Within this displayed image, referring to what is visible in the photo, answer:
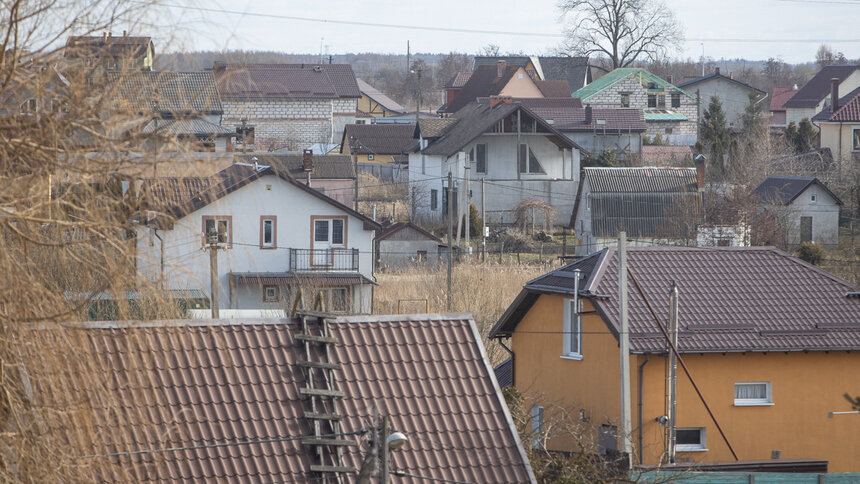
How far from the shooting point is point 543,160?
4653cm

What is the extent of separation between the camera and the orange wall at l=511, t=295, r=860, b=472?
58.8 feet

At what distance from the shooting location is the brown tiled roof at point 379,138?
60844 mm

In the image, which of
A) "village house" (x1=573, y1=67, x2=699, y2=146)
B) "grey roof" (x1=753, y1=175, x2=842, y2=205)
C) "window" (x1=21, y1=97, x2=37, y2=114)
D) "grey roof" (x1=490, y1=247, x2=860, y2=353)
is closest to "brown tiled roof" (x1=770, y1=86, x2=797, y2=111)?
"village house" (x1=573, y1=67, x2=699, y2=146)

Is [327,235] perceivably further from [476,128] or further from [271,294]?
[476,128]

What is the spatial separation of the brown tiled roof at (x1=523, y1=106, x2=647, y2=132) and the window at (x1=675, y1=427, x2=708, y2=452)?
122 ft

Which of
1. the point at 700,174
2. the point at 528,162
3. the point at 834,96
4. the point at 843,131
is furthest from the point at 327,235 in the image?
the point at 834,96

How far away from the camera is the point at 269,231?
31.7 metres

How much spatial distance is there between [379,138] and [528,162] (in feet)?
59.4

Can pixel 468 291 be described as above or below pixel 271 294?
above

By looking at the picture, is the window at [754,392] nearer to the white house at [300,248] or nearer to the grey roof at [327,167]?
the white house at [300,248]

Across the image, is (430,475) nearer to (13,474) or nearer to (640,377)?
(13,474)

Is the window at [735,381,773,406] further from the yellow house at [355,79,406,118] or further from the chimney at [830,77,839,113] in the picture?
the yellow house at [355,79,406,118]

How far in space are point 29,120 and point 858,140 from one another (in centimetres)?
5108

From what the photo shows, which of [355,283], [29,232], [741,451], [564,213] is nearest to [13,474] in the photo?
[29,232]
